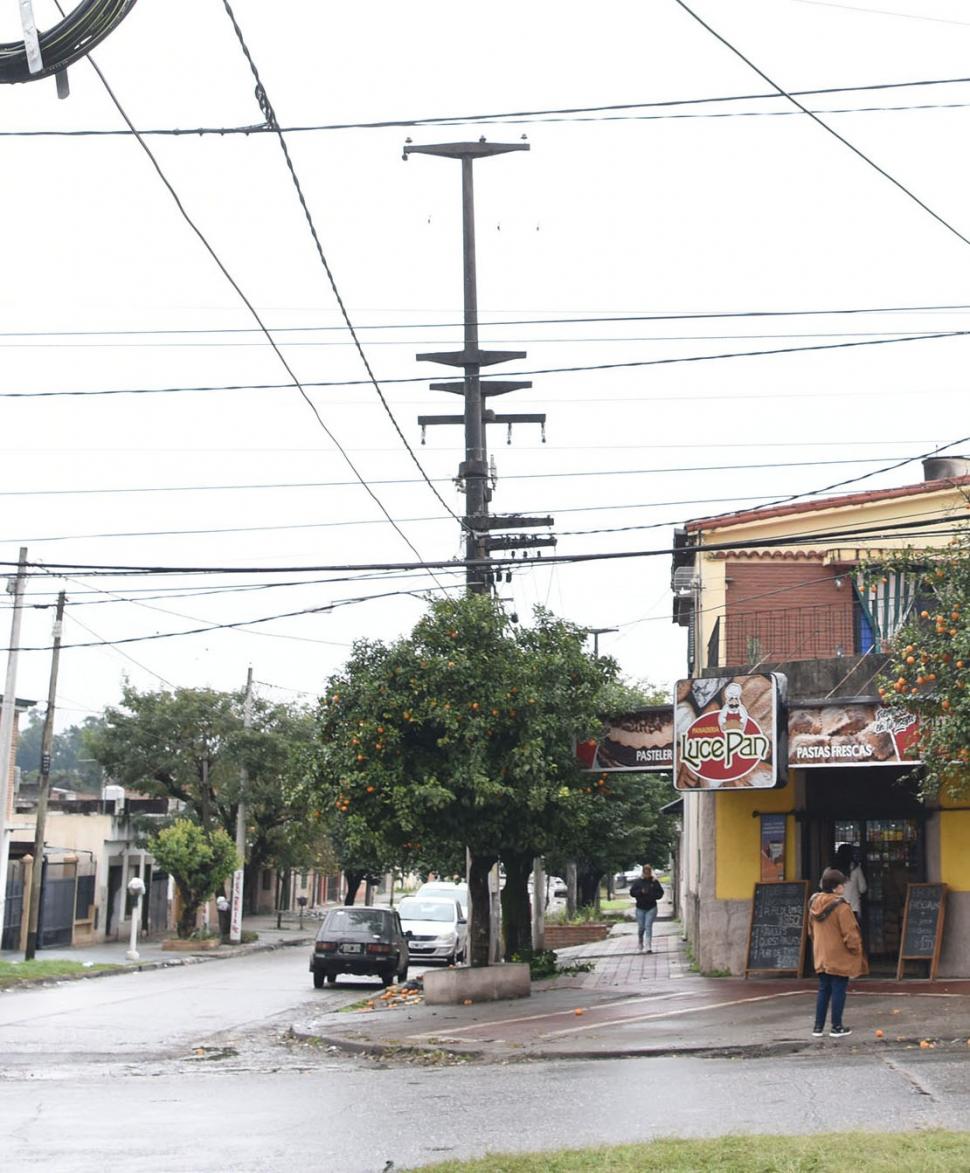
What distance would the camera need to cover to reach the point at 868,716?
19.9m

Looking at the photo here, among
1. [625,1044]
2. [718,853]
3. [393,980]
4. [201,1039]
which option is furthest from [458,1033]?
[393,980]

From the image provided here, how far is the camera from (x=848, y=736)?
65.7 feet

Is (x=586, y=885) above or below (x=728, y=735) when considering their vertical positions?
below

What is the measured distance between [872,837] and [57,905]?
2997 centimetres

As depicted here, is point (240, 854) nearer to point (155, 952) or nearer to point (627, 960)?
point (155, 952)

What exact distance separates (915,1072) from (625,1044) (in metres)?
3.66

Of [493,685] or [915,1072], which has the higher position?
[493,685]

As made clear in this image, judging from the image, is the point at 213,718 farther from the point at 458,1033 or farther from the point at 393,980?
the point at 458,1033

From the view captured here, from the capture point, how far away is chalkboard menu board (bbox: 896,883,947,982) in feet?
65.3

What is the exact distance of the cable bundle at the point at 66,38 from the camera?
7.94m

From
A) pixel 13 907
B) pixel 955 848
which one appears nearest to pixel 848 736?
pixel 955 848

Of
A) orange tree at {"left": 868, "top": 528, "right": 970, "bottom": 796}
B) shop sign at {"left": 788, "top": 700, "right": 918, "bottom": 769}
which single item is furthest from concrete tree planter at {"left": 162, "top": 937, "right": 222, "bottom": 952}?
orange tree at {"left": 868, "top": 528, "right": 970, "bottom": 796}

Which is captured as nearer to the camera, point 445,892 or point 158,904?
point 445,892

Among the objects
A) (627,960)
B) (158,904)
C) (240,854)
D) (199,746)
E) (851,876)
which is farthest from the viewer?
(158,904)
